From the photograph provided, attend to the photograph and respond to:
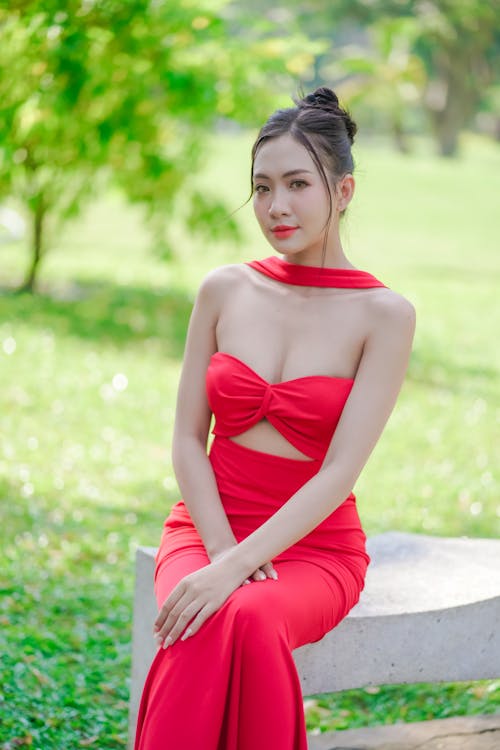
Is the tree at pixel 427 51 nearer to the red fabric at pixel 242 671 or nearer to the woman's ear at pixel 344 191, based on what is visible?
the woman's ear at pixel 344 191

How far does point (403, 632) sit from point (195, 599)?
721 millimetres

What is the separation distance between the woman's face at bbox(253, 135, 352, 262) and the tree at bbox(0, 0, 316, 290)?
15.9ft

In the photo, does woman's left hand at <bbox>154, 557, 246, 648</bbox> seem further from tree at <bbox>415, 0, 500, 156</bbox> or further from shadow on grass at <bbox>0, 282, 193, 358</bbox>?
tree at <bbox>415, 0, 500, 156</bbox>

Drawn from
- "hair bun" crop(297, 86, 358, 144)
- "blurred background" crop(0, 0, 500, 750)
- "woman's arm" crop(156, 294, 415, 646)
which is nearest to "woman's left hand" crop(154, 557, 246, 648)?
"woman's arm" crop(156, 294, 415, 646)

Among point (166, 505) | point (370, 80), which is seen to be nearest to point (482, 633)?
point (166, 505)

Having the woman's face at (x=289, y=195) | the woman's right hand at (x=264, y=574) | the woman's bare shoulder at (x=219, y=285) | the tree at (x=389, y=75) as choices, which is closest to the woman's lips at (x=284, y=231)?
the woman's face at (x=289, y=195)

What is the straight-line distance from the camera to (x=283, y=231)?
2891 mm

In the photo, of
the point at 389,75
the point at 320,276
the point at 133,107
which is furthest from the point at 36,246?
the point at 389,75

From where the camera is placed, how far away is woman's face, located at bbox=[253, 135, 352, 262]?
9.38 ft

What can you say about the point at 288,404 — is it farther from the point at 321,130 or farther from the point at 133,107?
the point at 133,107

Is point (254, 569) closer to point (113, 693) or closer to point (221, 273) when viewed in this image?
point (221, 273)

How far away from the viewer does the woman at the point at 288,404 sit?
268 cm

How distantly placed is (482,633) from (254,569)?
2.67 feet

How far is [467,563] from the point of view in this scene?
3.43 metres
